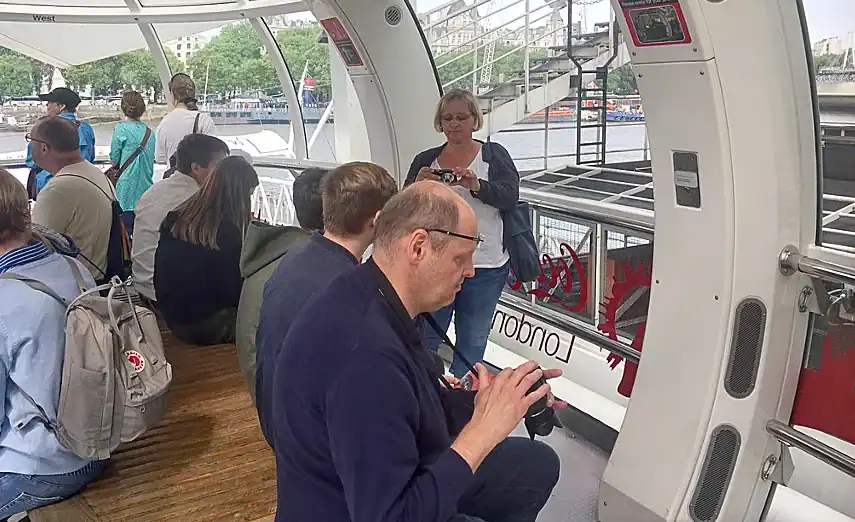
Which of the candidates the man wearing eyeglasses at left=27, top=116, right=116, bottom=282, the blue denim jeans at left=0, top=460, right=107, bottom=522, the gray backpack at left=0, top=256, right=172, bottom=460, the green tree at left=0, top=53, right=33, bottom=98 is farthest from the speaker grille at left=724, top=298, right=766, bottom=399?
the green tree at left=0, top=53, right=33, bottom=98

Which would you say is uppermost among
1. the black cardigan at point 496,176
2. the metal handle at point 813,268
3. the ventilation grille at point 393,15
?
the ventilation grille at point 393,15

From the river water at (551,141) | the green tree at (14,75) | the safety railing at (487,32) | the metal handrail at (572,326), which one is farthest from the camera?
the green tree at (14,75)

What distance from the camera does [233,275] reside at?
3963 mm

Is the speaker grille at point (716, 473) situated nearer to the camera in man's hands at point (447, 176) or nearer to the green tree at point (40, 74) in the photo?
the camera in man's hands at point (447, 176)

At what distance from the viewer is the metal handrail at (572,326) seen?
312 centimetres

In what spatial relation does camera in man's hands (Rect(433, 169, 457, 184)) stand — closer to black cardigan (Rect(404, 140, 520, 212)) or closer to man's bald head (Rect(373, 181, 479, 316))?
black cardigan (Rect(404, 140, 520, 212))

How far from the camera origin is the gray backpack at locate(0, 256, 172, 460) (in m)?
2.53

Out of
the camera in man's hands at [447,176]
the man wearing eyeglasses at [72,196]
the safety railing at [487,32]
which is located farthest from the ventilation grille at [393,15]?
the man wearing eyeglasses at [72,196]

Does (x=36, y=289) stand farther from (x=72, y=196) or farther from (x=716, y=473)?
(x=716, y=473)

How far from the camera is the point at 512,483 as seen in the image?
203cm

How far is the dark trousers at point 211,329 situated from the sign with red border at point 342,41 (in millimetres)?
1537

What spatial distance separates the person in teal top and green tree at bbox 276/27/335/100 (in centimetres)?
233

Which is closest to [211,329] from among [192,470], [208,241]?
[208,241]

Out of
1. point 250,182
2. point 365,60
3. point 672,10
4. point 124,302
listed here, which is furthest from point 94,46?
point 672,10
